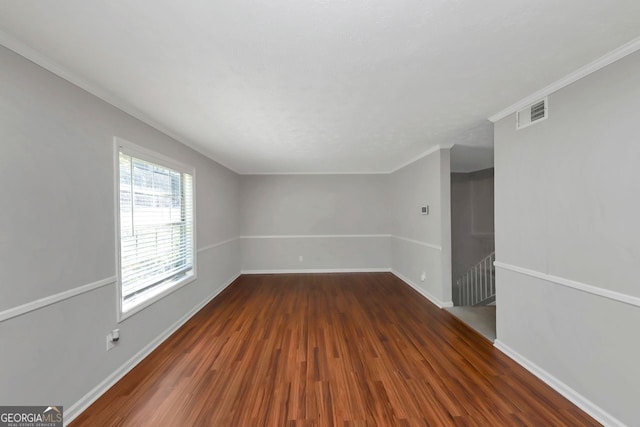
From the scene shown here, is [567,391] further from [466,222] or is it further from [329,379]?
[466,222]

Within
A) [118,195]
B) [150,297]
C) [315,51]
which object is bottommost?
[150,297]

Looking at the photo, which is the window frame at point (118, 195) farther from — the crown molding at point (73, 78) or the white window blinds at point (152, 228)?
the crown molding at point (73, 78)

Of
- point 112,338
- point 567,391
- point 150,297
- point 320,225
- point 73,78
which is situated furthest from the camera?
point 320,225

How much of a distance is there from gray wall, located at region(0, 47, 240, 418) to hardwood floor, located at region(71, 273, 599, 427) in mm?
447

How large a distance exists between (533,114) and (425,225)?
2.29m

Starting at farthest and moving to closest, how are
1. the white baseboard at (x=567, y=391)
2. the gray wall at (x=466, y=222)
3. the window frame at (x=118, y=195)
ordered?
the gray wall at (x=466, y=222)
the window frame at (x=118, y=195)
the white baseboard at (x=567, y=391)

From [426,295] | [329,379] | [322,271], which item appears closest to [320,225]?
[322,271]

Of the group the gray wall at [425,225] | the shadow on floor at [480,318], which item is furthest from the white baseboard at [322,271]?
the shadow on floor at [480,318]

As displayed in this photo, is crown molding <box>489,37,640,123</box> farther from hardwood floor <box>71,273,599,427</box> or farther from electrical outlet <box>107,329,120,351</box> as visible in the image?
electrical outlet <box>107,329,120,351</box>

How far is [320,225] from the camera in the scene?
19.2ft

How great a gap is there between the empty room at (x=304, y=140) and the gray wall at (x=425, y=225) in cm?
67

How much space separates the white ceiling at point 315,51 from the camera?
1.15 m

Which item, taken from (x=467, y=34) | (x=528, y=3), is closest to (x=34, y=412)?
(x=467, y=34)

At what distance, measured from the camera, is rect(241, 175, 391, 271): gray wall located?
5812 millimetres
